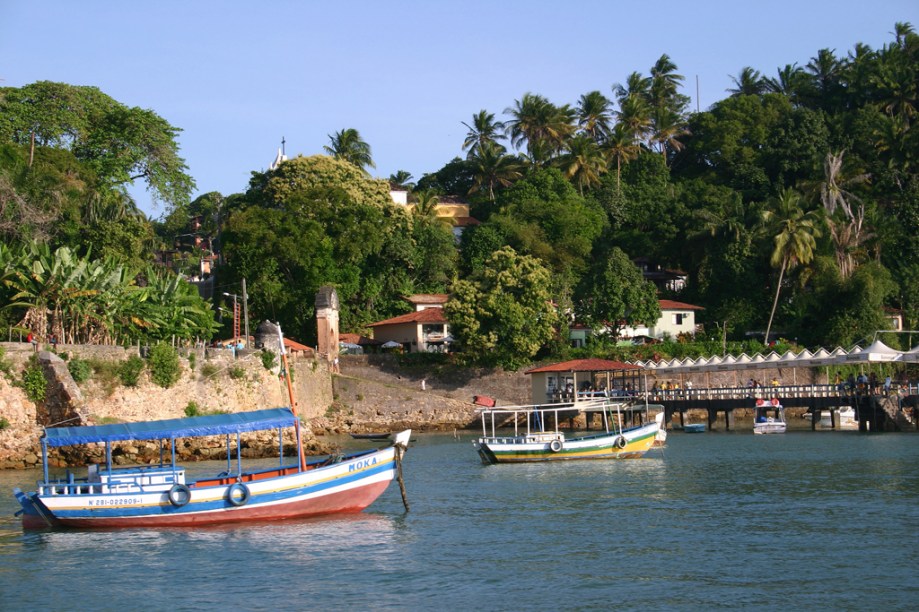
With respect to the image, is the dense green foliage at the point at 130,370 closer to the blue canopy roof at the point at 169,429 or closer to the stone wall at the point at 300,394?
the stone wall at the point at 300,394

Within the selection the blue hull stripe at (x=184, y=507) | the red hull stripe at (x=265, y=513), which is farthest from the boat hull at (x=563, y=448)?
the blue hull stripe at (x=184, y=507)

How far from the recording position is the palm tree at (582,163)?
86.8 m

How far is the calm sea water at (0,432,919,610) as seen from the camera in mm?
20469

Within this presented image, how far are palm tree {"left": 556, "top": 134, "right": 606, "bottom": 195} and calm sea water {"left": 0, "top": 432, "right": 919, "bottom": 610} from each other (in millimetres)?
53151

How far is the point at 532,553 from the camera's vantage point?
24234 mm

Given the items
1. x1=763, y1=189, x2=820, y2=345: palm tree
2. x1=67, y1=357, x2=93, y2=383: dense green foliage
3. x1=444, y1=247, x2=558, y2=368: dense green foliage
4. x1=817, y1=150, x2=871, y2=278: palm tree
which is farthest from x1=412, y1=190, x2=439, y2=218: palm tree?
x1=67, y1=357, x2=93, y2=383: dense green foliage

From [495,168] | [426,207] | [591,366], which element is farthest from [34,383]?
[495,168]

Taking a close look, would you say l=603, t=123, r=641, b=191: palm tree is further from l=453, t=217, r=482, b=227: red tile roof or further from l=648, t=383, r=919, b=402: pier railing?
l=648, t=383, r=919, b=402: pier railing

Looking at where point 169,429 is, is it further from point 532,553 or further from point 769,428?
point 769,428

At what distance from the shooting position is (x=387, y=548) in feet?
81.6

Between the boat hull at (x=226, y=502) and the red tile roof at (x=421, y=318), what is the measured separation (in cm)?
3994

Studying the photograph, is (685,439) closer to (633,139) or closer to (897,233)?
(897,233)

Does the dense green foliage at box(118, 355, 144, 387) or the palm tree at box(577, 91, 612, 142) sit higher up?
the palm tree at box(577, 91, 612, 142)

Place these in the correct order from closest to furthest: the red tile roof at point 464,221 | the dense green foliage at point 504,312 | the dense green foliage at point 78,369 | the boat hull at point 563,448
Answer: the dense green foliage at point 78,369
the boat hull at point 563,448
the dense green foliage at point 504,312
the red tile roof at point 464,221
